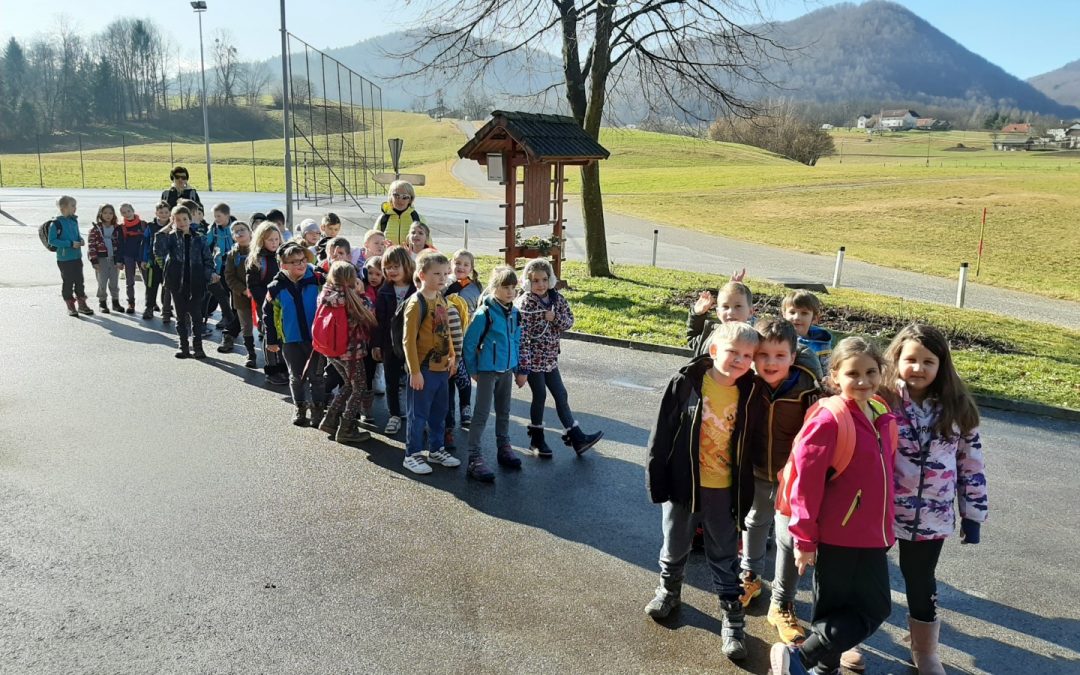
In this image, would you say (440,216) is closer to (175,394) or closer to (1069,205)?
(175,394)

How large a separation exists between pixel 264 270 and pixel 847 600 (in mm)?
6915

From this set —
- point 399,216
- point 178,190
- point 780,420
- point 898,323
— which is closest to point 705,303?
point 780,420

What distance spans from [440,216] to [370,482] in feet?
98.6

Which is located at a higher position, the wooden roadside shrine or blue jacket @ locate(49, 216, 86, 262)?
the wooden roadside shrine

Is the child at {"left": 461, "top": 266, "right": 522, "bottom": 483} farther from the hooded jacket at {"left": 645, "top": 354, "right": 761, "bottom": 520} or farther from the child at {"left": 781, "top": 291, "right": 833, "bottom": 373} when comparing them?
the hooded jacket at {"left": 645, "top": 354, "right": 761, "bottom": 520}

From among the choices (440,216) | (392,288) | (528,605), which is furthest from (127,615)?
(440,216)

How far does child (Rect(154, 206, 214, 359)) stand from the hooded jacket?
7.43m

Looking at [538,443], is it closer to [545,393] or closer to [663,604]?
[545,393]

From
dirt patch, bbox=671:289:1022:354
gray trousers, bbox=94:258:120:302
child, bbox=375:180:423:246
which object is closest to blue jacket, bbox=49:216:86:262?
gray trousers, bbox=94:258:120:302

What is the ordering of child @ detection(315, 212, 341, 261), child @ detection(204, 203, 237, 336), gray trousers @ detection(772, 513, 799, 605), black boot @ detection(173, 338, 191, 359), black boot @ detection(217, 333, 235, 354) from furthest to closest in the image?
black boot @ detection(217, 333, 235, 354) < child @ detection(204, 203, 237, 336) < black boot @ detection(173, 338, 191, 359) < child @ detection(315, 212, 341, 261) < gray trousers @ detection(772, 513, 799, 605)

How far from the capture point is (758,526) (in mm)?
4605

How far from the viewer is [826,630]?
3555 mm

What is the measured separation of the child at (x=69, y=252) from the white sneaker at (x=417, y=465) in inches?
316

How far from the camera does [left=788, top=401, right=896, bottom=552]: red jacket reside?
3520mm
